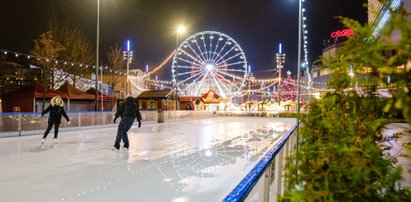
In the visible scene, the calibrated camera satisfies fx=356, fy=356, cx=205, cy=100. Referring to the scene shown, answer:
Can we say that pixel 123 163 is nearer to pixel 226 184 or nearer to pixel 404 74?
pixel 226 184

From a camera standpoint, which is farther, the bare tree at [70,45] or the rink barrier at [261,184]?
the bare tree at [70,45]

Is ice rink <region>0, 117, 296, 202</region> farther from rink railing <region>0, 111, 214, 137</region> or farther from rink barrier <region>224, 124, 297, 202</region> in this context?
rink railing <region>0, 111, 214, 137</region>

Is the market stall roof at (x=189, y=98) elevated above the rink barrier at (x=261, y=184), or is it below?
above

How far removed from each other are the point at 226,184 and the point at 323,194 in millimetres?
3686

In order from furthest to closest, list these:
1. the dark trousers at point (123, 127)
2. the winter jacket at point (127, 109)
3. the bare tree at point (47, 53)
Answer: the bare tree at point (47, 53)
the winter jacket at point (127, 109)
the dark trousers at point (123, 127)

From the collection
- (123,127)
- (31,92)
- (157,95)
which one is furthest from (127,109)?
(157,95)

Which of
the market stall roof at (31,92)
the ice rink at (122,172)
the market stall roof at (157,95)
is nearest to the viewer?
the ice rink at (122,172)

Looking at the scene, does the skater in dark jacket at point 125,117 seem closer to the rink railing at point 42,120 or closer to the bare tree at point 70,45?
the rink railing at point 42,120

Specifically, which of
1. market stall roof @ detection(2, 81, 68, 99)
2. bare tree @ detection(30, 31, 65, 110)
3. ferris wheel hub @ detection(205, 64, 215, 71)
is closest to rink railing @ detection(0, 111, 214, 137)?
market stall roof @ detection(2, 81, 68, 99)

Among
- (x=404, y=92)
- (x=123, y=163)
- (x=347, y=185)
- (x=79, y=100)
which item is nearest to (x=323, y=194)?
(x=347, y=185)

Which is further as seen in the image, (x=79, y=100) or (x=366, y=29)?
(x=79, y=100)

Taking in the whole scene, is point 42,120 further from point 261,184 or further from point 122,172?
point 261,184

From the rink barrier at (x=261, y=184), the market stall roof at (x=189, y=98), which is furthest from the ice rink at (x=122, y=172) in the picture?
the market stall roof at (x=189, y=98)

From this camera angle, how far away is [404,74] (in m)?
0.93
